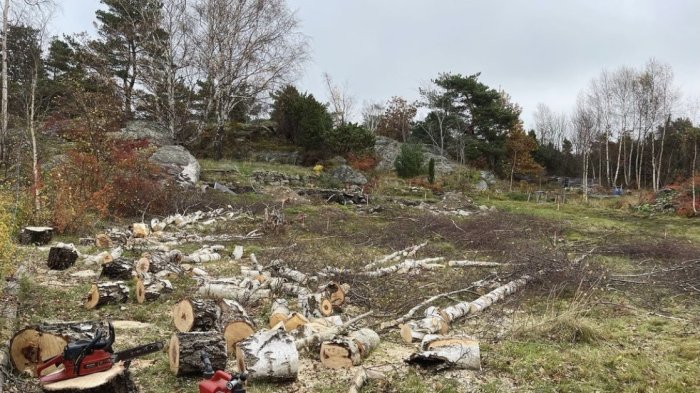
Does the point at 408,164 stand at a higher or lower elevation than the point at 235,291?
higher

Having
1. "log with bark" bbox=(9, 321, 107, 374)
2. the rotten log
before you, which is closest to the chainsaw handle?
"log with bark" bbox=(9, 321, 107, 374)

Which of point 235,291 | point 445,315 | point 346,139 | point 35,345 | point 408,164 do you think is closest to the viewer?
point 35,345

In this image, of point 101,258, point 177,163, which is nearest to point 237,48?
point 177,163

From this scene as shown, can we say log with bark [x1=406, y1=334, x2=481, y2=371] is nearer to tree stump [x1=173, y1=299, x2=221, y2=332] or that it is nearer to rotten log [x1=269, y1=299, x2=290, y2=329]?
rotten log [x1=269, y1=299, x2=290, y2=329]

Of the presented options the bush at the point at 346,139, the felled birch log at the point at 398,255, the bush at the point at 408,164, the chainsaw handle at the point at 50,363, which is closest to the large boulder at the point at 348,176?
the bush at the point at 408,164

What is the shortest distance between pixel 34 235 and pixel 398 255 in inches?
281

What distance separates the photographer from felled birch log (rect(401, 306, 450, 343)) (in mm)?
5562

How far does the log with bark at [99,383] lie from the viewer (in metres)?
3.28

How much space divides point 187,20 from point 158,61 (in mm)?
2471

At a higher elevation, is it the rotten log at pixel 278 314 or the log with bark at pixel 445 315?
the rotten log at pixel 278 314

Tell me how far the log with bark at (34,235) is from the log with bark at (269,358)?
22.8ft

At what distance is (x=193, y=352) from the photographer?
14.0 ft

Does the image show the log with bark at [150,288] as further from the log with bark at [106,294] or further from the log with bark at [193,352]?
the log with bark at [193,352]

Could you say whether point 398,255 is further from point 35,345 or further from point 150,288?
point 35,345
